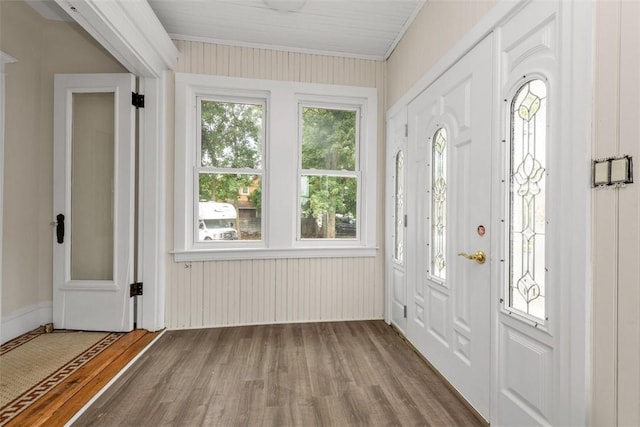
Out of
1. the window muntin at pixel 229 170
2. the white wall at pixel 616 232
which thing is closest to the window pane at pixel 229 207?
the window muntin at pixel 229 170

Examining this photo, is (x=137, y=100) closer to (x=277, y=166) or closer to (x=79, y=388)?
(x=277, y=166)

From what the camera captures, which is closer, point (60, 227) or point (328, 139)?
point (60, 227)

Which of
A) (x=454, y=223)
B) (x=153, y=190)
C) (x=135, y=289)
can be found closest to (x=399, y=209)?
(x=454, y=223)

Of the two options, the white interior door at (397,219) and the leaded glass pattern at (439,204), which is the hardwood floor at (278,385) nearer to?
the white interior door at (397,219)

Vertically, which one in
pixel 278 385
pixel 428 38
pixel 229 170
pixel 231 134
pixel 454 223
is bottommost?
pixel 278 385

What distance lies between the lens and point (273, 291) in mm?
3148


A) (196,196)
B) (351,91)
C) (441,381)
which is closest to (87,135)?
(196,196)

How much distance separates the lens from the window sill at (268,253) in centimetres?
298

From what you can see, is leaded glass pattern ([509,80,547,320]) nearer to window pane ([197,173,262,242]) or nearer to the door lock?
window pane ([197,173,262,242])

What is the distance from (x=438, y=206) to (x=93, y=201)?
121 inches

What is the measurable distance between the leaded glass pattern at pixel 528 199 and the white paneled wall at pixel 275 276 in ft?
6.01

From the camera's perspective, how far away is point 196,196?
10.1 feet

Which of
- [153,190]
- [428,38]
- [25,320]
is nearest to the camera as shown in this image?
[428,38]

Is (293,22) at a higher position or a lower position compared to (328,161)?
higher
